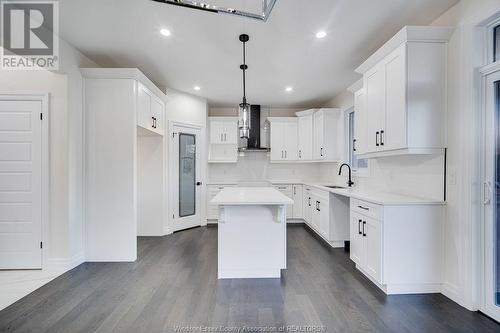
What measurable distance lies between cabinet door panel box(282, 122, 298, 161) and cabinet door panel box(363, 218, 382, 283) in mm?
3010

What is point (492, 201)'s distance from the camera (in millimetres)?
2025

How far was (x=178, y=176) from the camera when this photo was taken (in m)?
4.69

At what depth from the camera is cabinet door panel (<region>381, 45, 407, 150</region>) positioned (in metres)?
2.36

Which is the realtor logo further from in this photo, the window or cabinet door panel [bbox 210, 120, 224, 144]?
the window

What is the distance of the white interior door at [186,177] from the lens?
4.66 metres

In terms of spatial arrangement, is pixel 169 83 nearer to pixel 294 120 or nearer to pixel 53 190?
pixel 53 190

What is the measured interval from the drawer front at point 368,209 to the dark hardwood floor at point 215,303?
75 centimetres

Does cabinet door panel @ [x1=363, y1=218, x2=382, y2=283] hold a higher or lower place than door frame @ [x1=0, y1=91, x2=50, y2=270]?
lower

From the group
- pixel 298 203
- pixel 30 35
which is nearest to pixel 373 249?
pixel 298 203

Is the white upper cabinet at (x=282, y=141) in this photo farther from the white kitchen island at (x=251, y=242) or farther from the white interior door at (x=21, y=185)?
the white interior door at (x=21, y=185)

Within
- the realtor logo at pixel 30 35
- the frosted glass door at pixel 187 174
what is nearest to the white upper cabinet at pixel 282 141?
the frosted glass door at pixel 187 174

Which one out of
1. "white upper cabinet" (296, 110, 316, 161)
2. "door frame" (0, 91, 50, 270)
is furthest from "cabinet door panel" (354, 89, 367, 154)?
"door frame" (0, 91, 50, 270)

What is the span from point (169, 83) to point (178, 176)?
1.75m

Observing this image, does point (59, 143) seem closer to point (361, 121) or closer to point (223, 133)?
point (223, 133)
